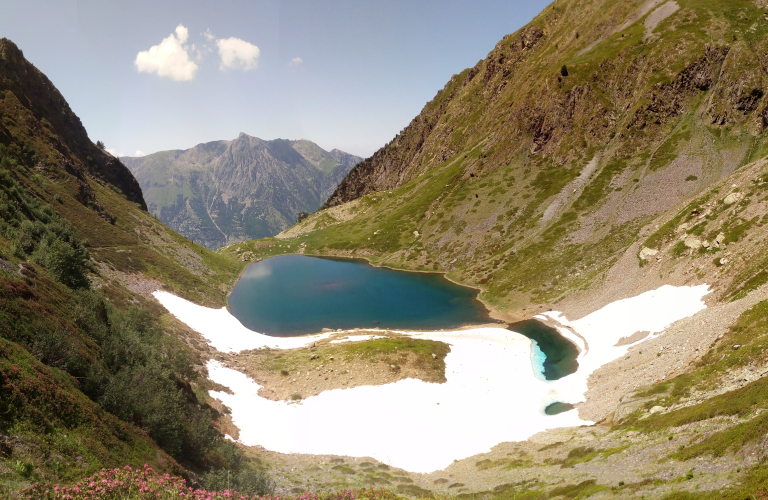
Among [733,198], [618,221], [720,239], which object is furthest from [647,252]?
[618,221]

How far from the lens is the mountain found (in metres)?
23.0

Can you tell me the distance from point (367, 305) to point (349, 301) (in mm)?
6178

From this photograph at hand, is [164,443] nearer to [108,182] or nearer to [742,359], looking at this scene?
[742,359]

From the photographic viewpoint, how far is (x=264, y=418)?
38.8 m

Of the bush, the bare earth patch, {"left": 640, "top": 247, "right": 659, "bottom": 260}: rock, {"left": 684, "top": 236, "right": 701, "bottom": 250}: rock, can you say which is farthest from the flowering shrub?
{"left": 640, "top": 247, "right": 659, "bottom": 260}: rock

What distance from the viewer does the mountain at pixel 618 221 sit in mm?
23000

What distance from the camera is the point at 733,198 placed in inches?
2255

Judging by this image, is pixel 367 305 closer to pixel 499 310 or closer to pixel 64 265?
pixel 499 310

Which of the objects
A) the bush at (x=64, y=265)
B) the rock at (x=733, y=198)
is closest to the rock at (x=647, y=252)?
the rock at (x=733, y=198)

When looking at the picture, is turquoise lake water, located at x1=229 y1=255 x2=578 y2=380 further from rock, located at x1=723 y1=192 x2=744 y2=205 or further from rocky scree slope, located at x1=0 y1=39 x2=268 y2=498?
rock, located at x1=723 y1=192 x2=744 y2=205

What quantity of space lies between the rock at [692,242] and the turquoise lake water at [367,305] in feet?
81.3

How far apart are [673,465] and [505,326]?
171 feet

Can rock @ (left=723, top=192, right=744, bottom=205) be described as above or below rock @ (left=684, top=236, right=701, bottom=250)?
above

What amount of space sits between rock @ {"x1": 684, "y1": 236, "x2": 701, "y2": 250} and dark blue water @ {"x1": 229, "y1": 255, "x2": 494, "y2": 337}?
35.1m
